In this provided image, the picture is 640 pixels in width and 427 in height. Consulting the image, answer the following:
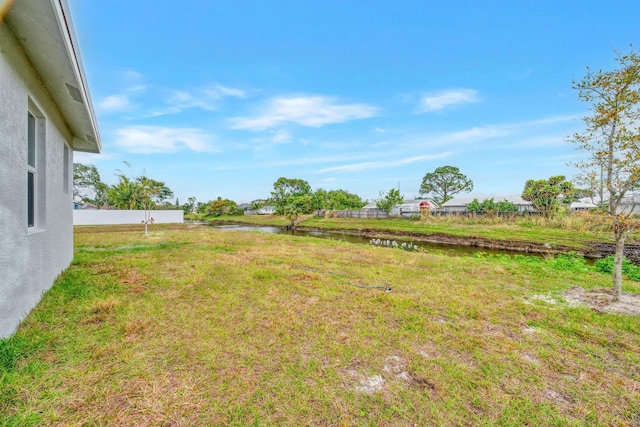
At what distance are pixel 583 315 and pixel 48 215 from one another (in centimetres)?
689

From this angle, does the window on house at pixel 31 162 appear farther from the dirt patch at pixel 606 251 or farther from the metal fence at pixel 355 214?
Result: the metal fence at pixel 355 214

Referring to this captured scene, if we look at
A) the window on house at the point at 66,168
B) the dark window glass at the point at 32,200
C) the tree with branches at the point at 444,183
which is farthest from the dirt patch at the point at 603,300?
A: the tree with branches at the point at 444,183

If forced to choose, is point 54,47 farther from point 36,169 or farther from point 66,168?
point 66,168

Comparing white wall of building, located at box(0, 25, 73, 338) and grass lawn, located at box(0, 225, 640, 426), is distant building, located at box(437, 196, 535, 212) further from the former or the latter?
white wall of building, located at box(0, 25, 73, 338)

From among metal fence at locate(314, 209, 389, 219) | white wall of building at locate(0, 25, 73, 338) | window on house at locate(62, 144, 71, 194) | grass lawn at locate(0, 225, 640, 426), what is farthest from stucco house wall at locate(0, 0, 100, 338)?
metal fence at locate(314, 209, 389, 219)

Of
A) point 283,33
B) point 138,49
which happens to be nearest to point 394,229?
point 283,33

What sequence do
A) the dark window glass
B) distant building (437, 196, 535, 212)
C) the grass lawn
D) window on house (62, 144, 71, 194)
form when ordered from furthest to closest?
distant building (437, 196, 535, 212), window on house (62, 144, 71, 194), the dark window glass, the grass lawn

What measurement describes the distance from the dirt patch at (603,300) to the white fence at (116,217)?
27.5 metres

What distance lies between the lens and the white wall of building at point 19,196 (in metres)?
2.00

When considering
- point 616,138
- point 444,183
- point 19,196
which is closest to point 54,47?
point 19,196

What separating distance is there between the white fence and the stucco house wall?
2281 centimetres

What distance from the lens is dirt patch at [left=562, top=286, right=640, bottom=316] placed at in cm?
314

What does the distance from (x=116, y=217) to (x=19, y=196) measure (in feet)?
81.7

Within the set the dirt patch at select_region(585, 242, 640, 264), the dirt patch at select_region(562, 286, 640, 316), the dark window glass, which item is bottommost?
the dirt patch at select_region(585, 242, 640, 264)
